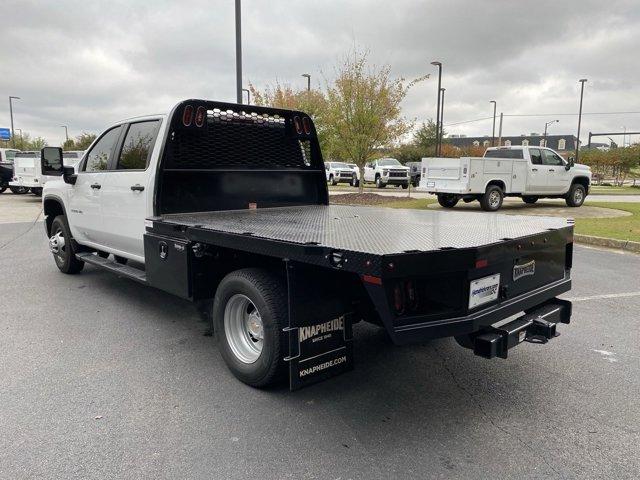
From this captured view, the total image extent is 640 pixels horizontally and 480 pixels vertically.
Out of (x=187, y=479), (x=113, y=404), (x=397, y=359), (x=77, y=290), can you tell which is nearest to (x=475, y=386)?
(x=397, y=359)

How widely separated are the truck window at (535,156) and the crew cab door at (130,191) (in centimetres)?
1429

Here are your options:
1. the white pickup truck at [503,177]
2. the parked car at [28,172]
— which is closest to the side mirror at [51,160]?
the white pickup truck at [503,177]

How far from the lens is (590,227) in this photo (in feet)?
37.4

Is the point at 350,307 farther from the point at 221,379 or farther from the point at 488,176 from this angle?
the point at 488,176

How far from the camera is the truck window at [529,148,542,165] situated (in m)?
16.5

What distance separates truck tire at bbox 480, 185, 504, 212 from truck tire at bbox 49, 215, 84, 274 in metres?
11.8

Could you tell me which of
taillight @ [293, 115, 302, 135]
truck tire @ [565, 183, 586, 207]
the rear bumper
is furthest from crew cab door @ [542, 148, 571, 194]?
the rear bumper

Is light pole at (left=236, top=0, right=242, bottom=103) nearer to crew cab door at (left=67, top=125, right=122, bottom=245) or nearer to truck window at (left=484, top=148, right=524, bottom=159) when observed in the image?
crew cab door at (left=67, top=125, right=122, bottom=245)

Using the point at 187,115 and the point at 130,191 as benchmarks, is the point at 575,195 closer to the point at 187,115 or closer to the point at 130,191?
the point at 187,115

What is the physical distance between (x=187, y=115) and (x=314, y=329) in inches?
110

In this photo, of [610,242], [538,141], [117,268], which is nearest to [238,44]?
[117,268]

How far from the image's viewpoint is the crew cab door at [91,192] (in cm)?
581

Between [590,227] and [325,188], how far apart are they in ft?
25.9

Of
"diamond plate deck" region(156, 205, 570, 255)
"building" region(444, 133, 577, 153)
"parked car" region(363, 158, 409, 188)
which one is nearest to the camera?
"diamond plate deck" region(156, 205, 570, 255)
